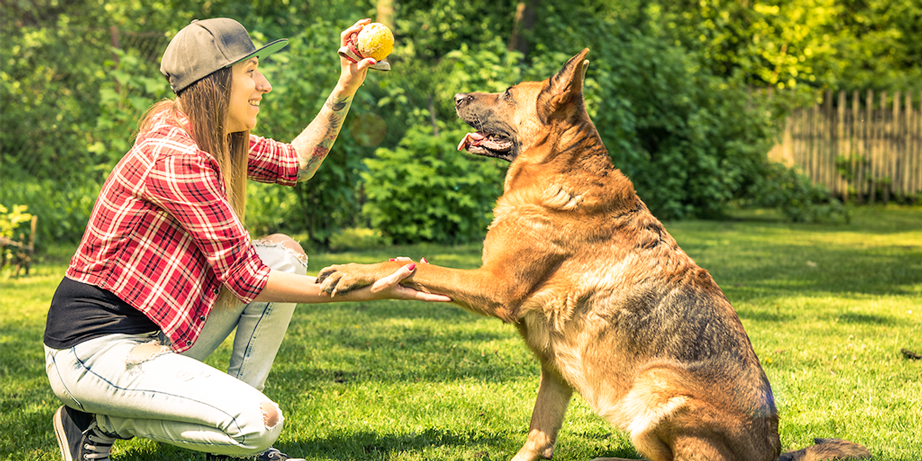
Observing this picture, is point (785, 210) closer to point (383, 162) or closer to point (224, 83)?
point (383, 162)

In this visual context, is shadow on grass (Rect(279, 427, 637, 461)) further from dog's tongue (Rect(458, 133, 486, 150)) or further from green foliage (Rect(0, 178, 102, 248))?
green foliage (Rect(0, 178, 102, 248))

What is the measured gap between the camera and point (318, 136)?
372cm

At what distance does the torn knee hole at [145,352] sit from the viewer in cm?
264

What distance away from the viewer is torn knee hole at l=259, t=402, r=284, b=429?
2.66 m

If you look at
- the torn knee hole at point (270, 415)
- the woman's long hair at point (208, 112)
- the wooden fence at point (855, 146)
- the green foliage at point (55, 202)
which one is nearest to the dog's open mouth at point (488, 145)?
the woman's long hair at point (208, 112)

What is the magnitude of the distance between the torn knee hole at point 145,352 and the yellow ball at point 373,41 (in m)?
1.74

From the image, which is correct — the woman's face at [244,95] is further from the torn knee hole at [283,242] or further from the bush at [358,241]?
the bush at [358,241]

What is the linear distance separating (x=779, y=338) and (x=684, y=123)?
1000 cm

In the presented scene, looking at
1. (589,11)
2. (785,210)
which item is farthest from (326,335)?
(589,11)

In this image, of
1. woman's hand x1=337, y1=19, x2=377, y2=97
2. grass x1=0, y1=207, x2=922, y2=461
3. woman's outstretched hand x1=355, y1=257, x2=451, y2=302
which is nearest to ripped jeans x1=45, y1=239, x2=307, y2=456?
woman's outstretched hand x1=355, y1=257, x2=451, y2=302

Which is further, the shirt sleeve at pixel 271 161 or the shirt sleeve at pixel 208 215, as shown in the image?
the shirt sleeve at pixel 271 161

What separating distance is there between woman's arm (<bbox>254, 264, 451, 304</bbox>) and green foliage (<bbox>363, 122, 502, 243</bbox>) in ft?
23.0

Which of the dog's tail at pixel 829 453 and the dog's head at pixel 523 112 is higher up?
the dog's head at pixel 523 112

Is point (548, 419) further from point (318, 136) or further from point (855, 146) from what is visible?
point (855, 146)
